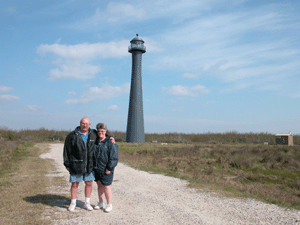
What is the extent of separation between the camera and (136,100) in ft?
105

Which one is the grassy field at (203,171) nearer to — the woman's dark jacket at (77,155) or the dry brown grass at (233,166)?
the dry brown grass at (233,166)

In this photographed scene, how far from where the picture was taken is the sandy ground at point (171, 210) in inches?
210

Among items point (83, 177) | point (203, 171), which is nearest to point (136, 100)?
point (203, 171)

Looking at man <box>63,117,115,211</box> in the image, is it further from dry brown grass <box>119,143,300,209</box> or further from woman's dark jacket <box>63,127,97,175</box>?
dry brown grass <box>119,143,300,209</box>

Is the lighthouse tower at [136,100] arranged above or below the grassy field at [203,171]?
above

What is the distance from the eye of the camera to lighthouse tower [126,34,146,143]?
3219 cm

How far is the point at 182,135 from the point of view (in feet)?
137

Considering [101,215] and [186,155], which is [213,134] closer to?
[186,155]

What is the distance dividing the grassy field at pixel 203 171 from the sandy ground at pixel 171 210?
1.95 ft

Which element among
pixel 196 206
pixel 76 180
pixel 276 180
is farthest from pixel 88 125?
pixel 276 180

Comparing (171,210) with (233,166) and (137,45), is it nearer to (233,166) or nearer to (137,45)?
(233,166)

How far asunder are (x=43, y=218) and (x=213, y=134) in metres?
36.7

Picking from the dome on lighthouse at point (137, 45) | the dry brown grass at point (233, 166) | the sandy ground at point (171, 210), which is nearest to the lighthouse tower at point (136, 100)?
the dome on lighthouse at point (137, 45)

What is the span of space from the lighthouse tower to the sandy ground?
24.0m
